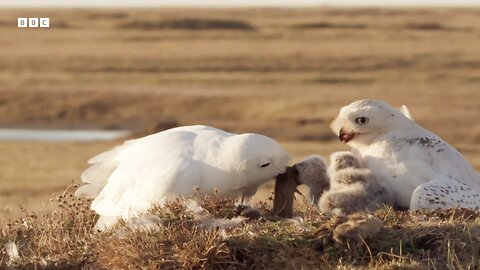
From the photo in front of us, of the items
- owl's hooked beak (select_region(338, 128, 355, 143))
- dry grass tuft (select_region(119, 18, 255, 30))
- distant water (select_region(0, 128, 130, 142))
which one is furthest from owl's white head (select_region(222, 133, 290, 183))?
dry grass tuft (select_region(119, 18, 255, 30))

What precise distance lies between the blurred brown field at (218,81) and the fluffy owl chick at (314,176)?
12355 millimetres

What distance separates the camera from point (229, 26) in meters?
64.2

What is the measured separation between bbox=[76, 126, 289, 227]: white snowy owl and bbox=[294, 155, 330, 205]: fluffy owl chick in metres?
0.17

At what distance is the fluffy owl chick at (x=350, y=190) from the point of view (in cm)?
741

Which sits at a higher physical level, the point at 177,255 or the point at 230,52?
the point at 177,255

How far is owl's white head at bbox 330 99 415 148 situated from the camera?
26.0ft

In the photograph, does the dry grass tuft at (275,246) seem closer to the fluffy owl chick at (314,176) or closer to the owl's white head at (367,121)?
the fluffy owl chick at (314,176)

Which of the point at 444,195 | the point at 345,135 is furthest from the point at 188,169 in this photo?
the point at 444,195

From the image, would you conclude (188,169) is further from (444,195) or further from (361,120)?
(444,195)

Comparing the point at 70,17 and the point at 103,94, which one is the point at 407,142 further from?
the point at 70,17

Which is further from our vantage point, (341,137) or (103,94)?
(103,94)

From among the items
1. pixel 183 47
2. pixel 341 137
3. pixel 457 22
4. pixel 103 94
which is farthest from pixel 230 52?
pixel 341 137

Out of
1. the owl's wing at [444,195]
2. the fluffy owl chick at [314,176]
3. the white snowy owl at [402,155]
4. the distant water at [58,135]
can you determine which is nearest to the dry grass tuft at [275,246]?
→ the owl's wing at [444,195]

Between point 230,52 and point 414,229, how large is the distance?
43.4 meters
